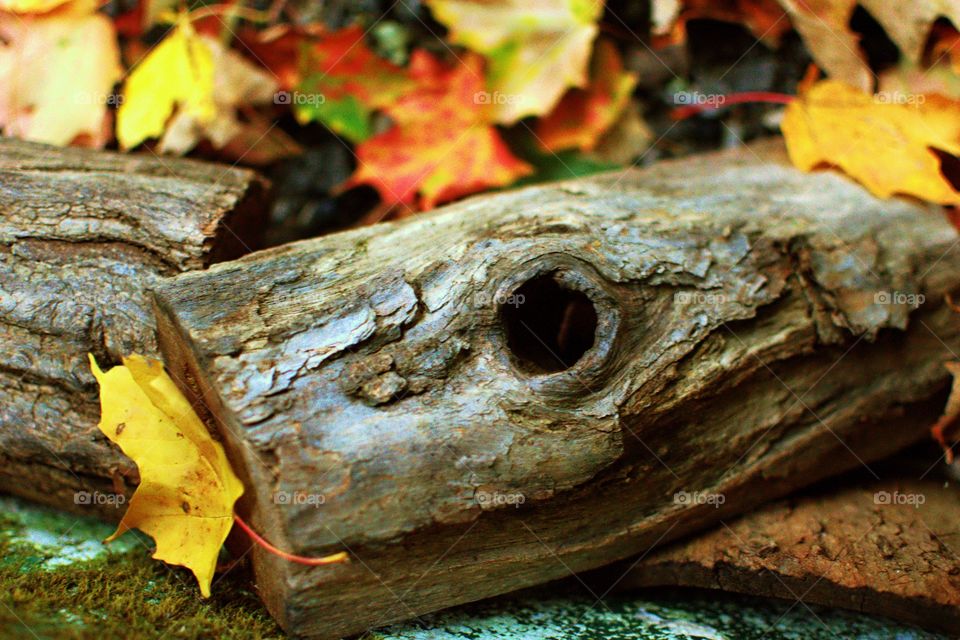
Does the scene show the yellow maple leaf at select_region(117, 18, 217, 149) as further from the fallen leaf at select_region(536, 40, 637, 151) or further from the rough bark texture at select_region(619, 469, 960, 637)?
the rough bark texture at select_region(619, 469, 960, 637)

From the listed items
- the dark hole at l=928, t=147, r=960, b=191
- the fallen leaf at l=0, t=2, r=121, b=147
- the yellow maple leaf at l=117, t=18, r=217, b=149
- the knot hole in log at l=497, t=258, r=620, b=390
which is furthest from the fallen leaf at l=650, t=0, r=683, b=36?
the fallen leaf at l=0, t=2, r=121, b=147

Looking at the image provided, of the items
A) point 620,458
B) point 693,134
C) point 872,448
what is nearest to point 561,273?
point 620,458

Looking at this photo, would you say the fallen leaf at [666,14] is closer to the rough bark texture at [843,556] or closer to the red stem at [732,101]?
the red stem at [732,101]

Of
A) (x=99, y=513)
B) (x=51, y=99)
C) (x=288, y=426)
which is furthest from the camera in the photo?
(x=51, y=99)

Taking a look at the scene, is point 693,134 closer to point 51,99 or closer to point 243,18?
point 243,18

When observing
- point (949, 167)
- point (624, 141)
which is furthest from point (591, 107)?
point (949, 167)

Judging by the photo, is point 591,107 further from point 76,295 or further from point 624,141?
point 76,295
